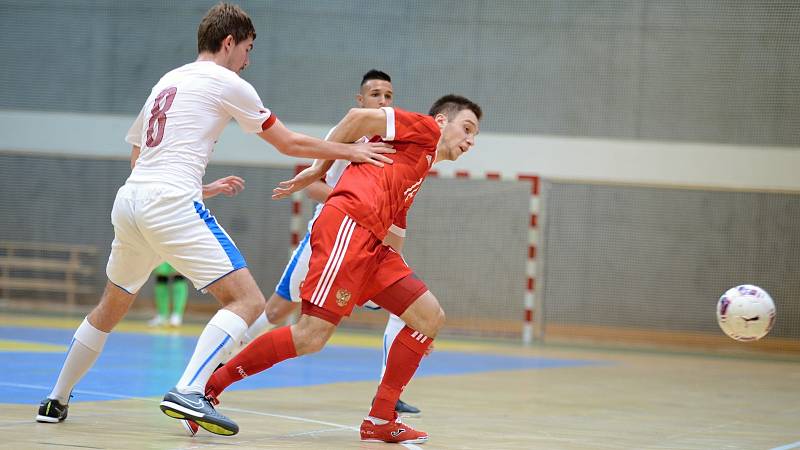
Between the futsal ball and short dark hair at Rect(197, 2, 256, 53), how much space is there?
3.82m

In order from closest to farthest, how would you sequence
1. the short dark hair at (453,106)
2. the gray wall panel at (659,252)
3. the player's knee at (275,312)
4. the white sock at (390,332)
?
the short dark hair at (453,106), the white sock at (390,332), the player's knee at (275,312), the gray wall panel at (659,252)

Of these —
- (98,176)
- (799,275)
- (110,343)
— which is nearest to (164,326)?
(110,343)

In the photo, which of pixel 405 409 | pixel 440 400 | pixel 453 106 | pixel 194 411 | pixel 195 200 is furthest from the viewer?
pixel 440 400

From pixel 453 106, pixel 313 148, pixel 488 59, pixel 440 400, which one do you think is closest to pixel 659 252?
pixel 488 59

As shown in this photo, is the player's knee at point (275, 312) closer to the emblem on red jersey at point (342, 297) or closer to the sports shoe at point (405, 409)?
the sports shoe at point (405, 409)

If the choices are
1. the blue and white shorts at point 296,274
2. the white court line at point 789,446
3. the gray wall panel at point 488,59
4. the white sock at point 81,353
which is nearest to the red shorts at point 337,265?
the white sock at point 81,353

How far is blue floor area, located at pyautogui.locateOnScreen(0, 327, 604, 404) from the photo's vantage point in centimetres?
751

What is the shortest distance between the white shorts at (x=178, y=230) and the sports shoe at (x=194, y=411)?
53 centimetres

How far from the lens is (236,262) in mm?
5312

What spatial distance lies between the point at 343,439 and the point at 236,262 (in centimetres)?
107

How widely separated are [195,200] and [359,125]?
926 millimetres

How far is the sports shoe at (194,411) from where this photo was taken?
5105 millimetres

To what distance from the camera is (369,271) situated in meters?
5.57

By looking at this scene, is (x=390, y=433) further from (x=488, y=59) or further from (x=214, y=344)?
(x=488, y=59)
